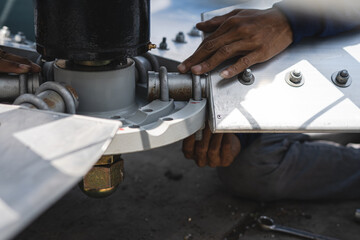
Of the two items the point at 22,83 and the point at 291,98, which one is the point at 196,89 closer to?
the point at 291,98

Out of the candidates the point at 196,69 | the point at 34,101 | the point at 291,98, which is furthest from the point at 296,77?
the point at 34,101

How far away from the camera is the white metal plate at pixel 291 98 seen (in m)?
0.73

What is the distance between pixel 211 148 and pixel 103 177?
423 millimetres

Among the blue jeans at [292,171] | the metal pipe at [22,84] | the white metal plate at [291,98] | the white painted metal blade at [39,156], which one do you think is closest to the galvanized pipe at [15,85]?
the metal pipe at [22,84]

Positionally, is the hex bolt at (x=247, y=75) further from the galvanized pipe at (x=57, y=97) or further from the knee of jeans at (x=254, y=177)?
the knee of jeans at (x=254, y=177)

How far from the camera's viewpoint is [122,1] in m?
0.70

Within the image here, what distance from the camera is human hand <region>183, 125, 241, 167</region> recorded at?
3.59ft

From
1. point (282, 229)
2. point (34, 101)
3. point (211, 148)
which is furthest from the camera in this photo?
point (282, 229)

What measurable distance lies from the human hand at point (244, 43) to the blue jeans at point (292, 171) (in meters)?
0.56

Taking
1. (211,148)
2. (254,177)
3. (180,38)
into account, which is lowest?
(254,177)

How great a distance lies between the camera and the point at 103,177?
0.77 m

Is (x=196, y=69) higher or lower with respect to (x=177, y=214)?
higher

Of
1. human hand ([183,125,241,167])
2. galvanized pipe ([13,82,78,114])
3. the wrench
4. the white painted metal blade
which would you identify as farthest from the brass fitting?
the wrench

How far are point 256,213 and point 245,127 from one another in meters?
0.76
